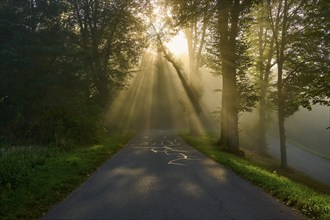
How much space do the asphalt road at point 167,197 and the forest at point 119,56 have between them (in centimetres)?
877

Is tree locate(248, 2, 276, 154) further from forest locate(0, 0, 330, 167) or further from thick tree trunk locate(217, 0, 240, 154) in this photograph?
thick tree trunk locate(217, 0, 240, 154)

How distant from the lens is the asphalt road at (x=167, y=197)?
350 inches

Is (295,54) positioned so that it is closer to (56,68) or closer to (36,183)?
(56,68)

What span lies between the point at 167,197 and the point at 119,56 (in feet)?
99.6

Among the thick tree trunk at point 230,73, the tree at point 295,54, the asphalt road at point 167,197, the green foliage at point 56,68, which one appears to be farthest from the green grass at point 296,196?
the green foliage at point 56,68

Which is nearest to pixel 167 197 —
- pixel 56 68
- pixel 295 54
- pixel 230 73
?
pixel 230 73

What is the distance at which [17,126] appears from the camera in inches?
995

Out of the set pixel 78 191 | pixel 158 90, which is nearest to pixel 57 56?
pixel 78 191

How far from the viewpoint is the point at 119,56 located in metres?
39.4

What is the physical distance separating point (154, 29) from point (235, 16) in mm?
16451

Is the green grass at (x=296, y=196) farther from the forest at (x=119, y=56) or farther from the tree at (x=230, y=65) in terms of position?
the tree at (x=230, y=65)

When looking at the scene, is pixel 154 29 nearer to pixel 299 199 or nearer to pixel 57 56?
pixel 57 56

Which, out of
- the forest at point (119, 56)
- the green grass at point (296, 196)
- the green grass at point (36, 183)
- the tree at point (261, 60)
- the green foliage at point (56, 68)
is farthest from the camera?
the tree at point (261, 60)

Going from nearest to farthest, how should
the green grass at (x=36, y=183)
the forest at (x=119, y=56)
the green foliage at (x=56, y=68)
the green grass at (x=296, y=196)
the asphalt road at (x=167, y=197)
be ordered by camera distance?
the asphalt road at (x=167, y=197) → the green grass at (x=36, y=183) → the green grass at (x=296, y=196) → the forest at (x=119, y=56) → the green foliage at (x=56, y=68)
